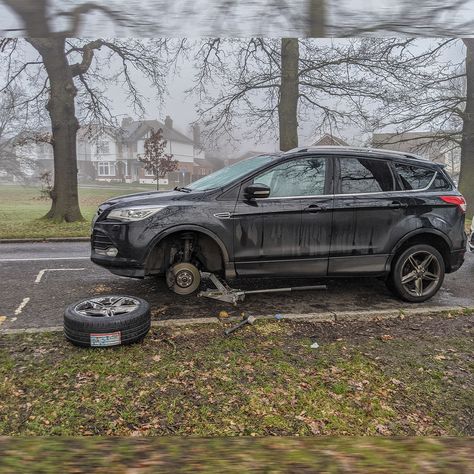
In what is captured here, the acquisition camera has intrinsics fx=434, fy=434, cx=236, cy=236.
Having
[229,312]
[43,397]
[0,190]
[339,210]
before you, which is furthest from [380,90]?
[0,190]

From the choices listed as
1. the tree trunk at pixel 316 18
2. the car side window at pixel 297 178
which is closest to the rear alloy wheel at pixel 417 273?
the car side window at pixel 297 178

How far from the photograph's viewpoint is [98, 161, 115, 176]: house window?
174 feet

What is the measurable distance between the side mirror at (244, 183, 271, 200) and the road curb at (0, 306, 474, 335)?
135cm

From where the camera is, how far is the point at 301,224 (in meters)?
5.05

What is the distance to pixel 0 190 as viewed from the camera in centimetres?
4134

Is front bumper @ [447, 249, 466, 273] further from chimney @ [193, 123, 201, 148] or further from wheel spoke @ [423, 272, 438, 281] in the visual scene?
chimney @ [193, 123, 201, 148]

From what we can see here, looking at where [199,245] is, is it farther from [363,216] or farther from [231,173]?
[363,216]

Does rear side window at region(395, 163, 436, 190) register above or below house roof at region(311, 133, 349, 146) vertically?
below

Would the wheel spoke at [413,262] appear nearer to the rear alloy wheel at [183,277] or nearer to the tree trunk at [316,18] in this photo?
the rear alloy wheel at [183,277]

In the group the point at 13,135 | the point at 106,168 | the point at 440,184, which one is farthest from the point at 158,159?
the point at 106,168

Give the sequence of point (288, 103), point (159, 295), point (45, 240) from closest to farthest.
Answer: point (159, 295)
point (45, 240)
point (288, 103)

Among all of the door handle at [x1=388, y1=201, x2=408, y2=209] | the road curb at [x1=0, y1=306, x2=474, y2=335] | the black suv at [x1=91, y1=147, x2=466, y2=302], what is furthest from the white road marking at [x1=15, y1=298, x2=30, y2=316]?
the door handle at [x1=388, y1=201, x2=408, y2=209]

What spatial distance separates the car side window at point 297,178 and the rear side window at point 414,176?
1014mm

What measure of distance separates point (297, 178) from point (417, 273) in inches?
76.2
